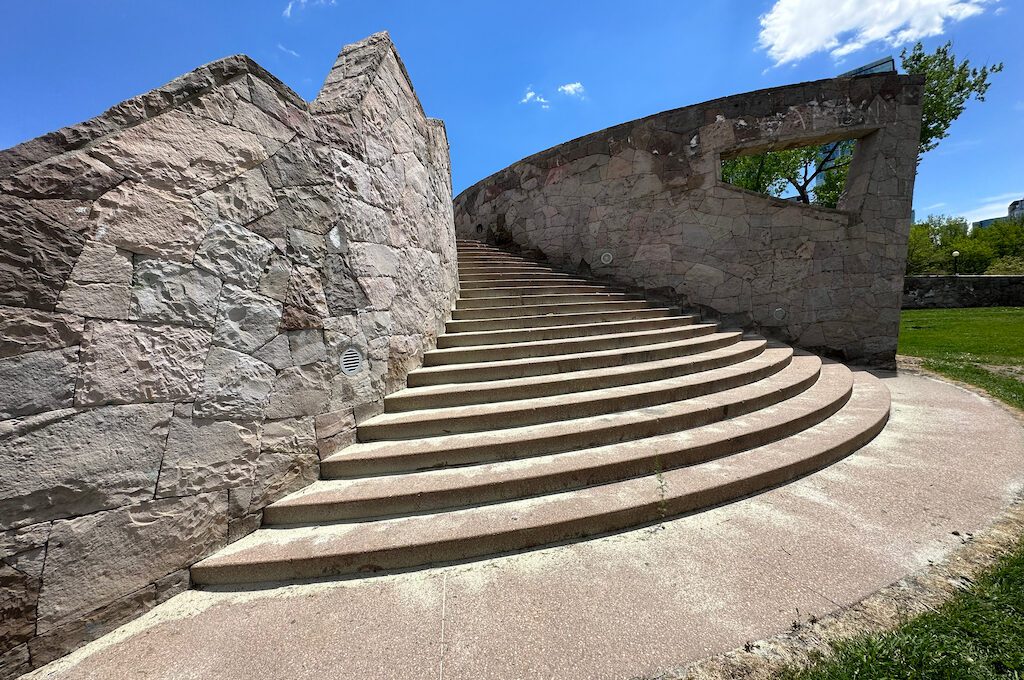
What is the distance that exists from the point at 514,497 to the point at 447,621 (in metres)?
0.90

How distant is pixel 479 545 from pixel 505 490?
43 centimetres

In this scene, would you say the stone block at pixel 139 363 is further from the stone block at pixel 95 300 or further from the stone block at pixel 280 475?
the stone block at pixel 280 475

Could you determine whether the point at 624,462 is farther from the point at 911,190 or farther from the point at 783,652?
the point at 911,190

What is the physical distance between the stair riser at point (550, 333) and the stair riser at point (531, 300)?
0.90 meters

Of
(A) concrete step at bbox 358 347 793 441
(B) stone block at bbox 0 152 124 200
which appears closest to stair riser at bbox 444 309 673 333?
(A) concrete step at bbox 358 347 793 441

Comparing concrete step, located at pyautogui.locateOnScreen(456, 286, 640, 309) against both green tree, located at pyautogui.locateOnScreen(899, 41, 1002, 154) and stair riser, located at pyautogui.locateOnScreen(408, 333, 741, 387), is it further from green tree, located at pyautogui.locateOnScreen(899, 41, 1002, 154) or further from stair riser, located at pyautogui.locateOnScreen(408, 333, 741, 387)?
green tree, located at pyautogui.locateOnScreen(899, 41, 1002, 154)

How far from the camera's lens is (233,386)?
2250 mm

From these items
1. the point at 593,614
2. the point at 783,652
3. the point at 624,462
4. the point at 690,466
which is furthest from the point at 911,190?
the point at 593,614

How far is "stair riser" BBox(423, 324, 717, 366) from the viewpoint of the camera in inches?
165

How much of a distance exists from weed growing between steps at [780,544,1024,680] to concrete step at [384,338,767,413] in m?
2.55

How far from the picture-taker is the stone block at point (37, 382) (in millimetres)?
1559

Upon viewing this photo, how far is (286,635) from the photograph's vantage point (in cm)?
174

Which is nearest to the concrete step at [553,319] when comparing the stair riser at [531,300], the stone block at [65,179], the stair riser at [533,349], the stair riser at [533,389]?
the stair riser at [531,300]

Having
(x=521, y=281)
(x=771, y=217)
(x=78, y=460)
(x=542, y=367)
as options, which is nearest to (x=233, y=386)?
(x=78, y=460)
